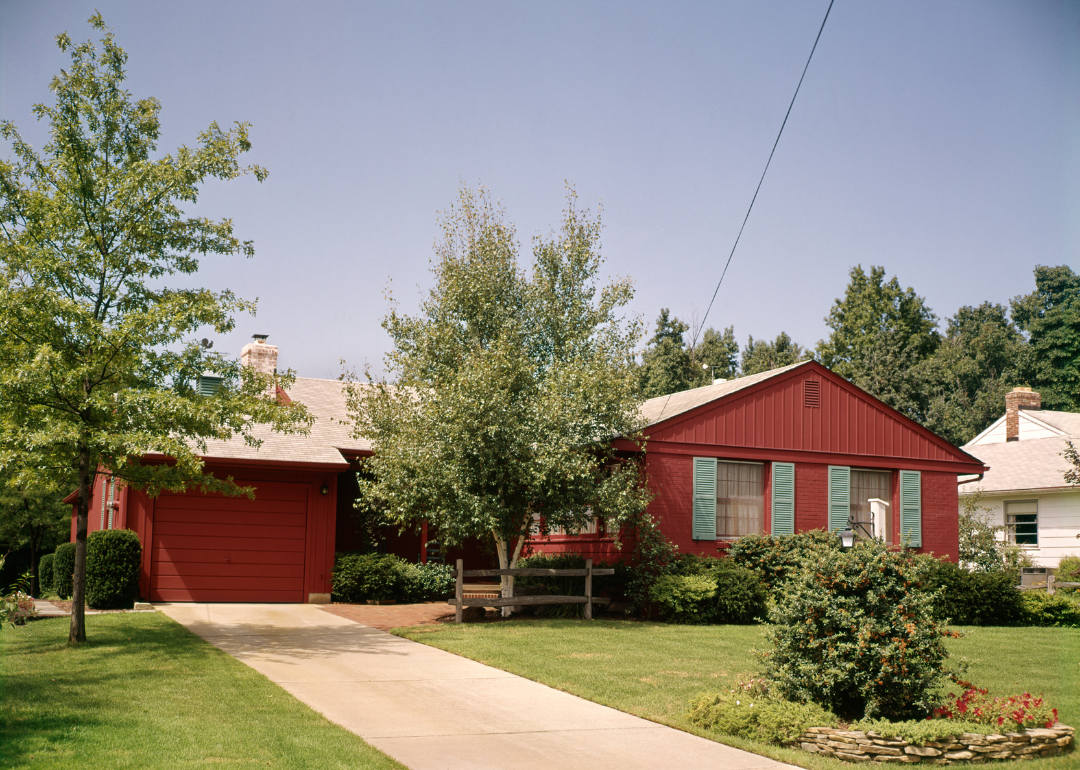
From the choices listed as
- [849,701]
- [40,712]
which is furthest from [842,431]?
[40,712]

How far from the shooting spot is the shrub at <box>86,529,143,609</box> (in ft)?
49.9

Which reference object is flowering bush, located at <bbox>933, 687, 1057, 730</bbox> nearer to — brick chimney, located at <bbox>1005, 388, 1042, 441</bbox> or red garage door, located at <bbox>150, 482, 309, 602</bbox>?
red garage door, located at <bbox>150, 482, 309, 602</bbox>

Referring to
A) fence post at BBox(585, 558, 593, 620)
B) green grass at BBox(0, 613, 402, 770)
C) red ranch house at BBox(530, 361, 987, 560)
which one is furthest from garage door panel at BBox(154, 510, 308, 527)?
red ranch house at BBox(530, 361, 987, 560)

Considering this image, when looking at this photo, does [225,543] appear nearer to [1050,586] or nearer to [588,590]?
[588,590]

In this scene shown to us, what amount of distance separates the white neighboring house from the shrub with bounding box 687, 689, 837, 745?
18.6 metres

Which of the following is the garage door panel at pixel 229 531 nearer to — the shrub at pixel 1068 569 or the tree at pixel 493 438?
the tree at pixel 493 438

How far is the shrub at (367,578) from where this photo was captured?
56.8ft

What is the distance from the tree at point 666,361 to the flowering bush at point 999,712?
35.0m

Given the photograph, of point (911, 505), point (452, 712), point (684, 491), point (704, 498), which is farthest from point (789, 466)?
point (452, 712)

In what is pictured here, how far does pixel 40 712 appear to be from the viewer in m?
7.36

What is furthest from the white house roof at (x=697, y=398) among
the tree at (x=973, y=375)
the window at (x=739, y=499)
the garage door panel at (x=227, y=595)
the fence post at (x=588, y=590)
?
the tree at (x=973, y=375)

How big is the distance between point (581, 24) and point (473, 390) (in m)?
5.86

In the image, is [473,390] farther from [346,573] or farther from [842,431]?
[842,431]

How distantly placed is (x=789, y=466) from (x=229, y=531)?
11449mm
